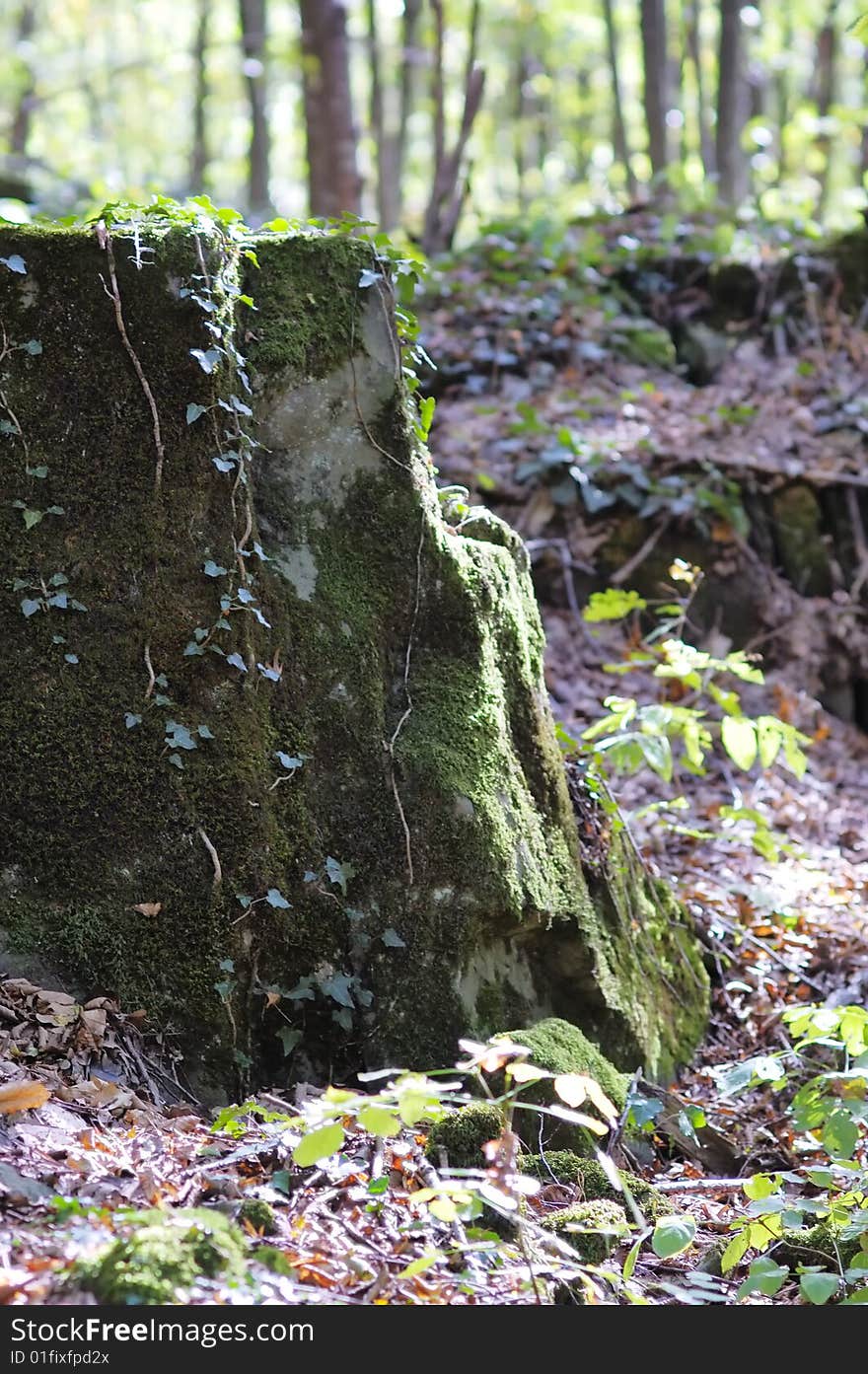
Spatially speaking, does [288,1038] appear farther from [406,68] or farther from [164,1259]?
[406,68]

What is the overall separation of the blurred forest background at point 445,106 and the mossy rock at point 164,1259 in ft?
11.4

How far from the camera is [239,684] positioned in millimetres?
3482

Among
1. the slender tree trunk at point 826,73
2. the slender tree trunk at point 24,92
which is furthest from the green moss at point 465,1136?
the slender tree trunk at point 24,92

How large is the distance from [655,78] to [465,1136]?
12257mm

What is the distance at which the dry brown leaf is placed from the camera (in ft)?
8.84

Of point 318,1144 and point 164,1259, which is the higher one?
point 318,1144

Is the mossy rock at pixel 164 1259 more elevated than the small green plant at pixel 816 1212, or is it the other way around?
the mossy rock at pixel 164 1259

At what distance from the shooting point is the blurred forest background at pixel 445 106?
34.4 feet

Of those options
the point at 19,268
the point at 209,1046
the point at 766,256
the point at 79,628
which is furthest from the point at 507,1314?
the point at 766,256

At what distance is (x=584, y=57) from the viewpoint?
2147cm

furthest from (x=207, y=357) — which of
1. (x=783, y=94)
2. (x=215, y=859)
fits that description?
(x=783, y=94)

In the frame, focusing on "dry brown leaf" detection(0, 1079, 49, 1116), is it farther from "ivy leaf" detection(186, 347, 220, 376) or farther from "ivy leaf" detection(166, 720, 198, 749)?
"ivy leaf" detection(186, 347, 220, 376)

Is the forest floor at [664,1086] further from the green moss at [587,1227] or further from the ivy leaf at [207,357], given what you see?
the ivy leaf at [207,357]

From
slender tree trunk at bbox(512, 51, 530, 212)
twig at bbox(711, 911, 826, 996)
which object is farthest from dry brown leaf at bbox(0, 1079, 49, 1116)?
slender tree trunk at bbox(512, 51, 530, 212)
